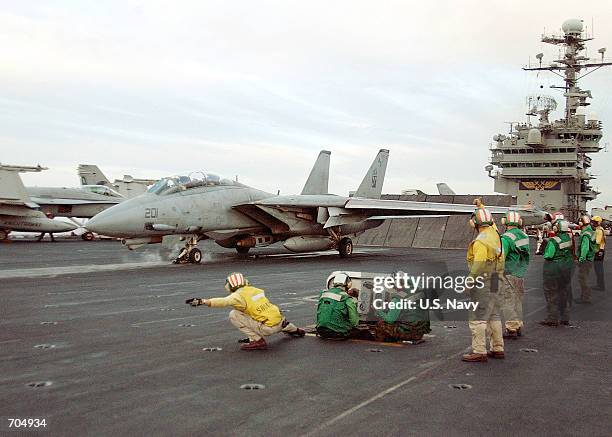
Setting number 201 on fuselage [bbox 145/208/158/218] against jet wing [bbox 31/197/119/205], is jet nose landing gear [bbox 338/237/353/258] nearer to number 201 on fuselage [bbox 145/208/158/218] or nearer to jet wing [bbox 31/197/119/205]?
number 201 on fuselage [bbox 145/208/158/218]

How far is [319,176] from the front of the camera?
2895 centimetres

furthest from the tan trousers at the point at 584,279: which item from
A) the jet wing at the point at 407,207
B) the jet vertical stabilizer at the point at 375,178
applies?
the jet vertical stabilizer at the point at 375,178

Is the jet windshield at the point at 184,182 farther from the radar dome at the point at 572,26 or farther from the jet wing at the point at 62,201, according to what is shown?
the radar dome at the point at 572,26

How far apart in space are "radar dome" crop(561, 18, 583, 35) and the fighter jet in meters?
50.1

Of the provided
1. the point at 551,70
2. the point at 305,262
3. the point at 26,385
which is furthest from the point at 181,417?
the point at 551,70

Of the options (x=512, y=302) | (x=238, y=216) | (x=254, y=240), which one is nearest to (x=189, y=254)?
(x=238, y=216)

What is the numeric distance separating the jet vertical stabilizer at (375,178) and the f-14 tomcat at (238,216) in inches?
100

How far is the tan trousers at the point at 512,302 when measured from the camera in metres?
8.48

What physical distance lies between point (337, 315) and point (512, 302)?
2606 millimetres

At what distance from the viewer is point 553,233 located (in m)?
10.6

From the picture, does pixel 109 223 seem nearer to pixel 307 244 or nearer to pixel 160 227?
pixel 160 227

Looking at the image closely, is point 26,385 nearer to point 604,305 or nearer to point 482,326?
point 482,326

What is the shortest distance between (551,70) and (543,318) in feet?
183

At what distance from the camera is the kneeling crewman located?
816 centimetres
